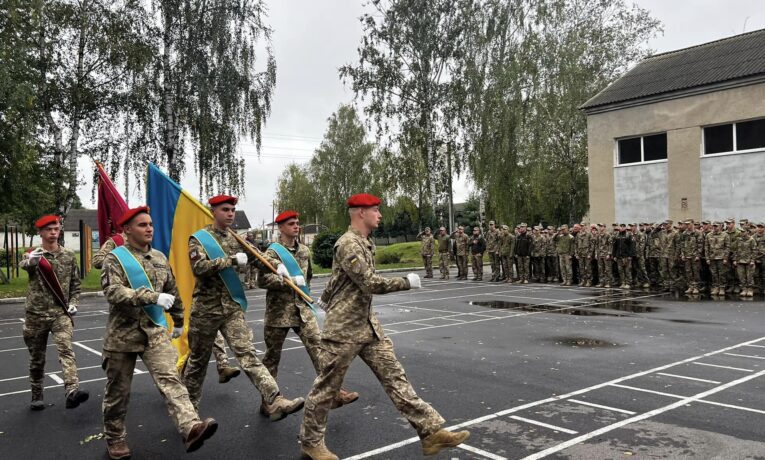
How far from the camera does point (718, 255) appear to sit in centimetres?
1612

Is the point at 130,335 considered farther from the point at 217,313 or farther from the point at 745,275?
the point at 745,275

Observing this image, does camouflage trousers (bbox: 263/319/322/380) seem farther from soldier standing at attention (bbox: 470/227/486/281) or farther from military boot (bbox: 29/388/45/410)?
soldier standing at attention (bbox: 470/227/486/281)

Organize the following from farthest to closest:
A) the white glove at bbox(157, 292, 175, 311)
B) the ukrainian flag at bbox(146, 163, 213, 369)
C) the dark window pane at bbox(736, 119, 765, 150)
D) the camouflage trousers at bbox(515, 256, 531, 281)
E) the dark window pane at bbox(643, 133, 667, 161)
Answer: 1. the dark window pane at bbox(643, 133, 667, 161)
2. the camouflage trousers at bbox(515, 256, 531, 281)
3. the dark window pane at bbox(736, 119, 765, 150)
4. the ukrainian flag at bbox(146, 163, 213, 369)
5. the white glove at bbox(157, 292, 175, 311)

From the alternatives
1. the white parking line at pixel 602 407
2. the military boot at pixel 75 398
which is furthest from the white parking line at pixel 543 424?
the military boot at pixel 75 398

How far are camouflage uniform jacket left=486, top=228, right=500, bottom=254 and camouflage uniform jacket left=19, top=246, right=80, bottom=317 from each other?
17.3 m

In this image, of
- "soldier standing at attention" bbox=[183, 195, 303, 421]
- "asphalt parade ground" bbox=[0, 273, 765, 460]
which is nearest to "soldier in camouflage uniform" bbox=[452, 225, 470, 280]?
"asphalt parade ground" bbox=[0, 273, 765, 460]

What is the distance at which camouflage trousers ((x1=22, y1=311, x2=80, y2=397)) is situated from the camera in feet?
21.2

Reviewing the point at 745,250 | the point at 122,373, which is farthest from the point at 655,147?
the point at 122,373

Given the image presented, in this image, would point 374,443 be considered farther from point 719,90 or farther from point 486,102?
point 486,102

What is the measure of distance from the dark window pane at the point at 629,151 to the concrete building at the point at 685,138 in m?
0.04

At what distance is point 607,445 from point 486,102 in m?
28.2

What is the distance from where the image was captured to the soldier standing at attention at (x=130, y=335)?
15.3 feet

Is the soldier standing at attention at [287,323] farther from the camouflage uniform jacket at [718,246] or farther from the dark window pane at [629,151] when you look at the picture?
the dark window pane at [629,151]

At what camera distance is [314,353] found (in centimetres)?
627
